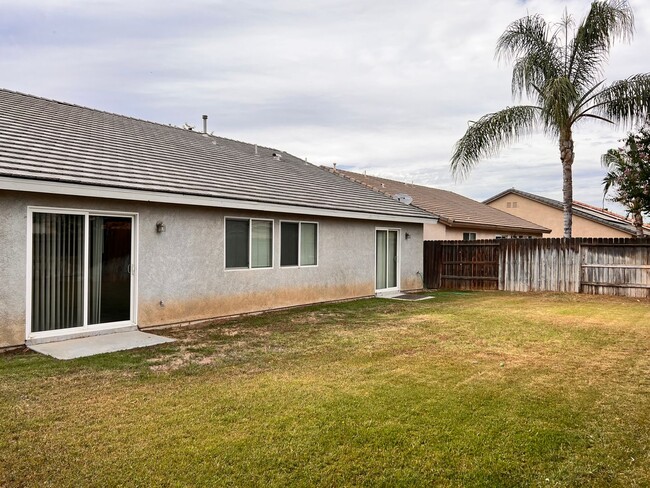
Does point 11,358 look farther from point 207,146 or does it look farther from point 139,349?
point 207,146

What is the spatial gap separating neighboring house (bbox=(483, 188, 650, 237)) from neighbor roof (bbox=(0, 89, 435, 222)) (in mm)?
17212

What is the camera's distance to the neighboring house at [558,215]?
91.4 feet

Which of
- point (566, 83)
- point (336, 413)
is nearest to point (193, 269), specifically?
point (336, 413)

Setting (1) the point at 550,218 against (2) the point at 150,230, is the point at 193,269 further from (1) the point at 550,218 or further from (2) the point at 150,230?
(1) the point at 550,218

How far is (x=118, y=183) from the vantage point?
8.12m

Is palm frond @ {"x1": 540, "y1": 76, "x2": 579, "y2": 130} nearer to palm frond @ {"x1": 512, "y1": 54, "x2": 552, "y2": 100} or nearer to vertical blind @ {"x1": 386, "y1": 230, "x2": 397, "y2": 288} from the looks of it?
palm frond @ {"x1": 512, "y1": 54, "x2": 552, "y2": 100}

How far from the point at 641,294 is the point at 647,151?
4202mm

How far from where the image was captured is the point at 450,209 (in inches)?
904

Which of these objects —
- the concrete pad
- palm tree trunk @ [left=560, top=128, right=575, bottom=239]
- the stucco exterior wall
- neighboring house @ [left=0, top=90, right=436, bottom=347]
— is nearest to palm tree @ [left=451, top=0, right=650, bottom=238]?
palm tree trunk @ [left=560, top=128, right=575, bottom=239]

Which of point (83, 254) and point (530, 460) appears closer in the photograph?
point (530, 460)

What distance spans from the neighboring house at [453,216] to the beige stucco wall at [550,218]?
2.14 meters

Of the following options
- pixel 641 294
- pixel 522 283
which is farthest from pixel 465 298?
pixel 641 294

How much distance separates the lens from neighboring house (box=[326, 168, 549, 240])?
20.0 m

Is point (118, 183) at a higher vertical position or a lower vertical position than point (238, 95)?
lower
